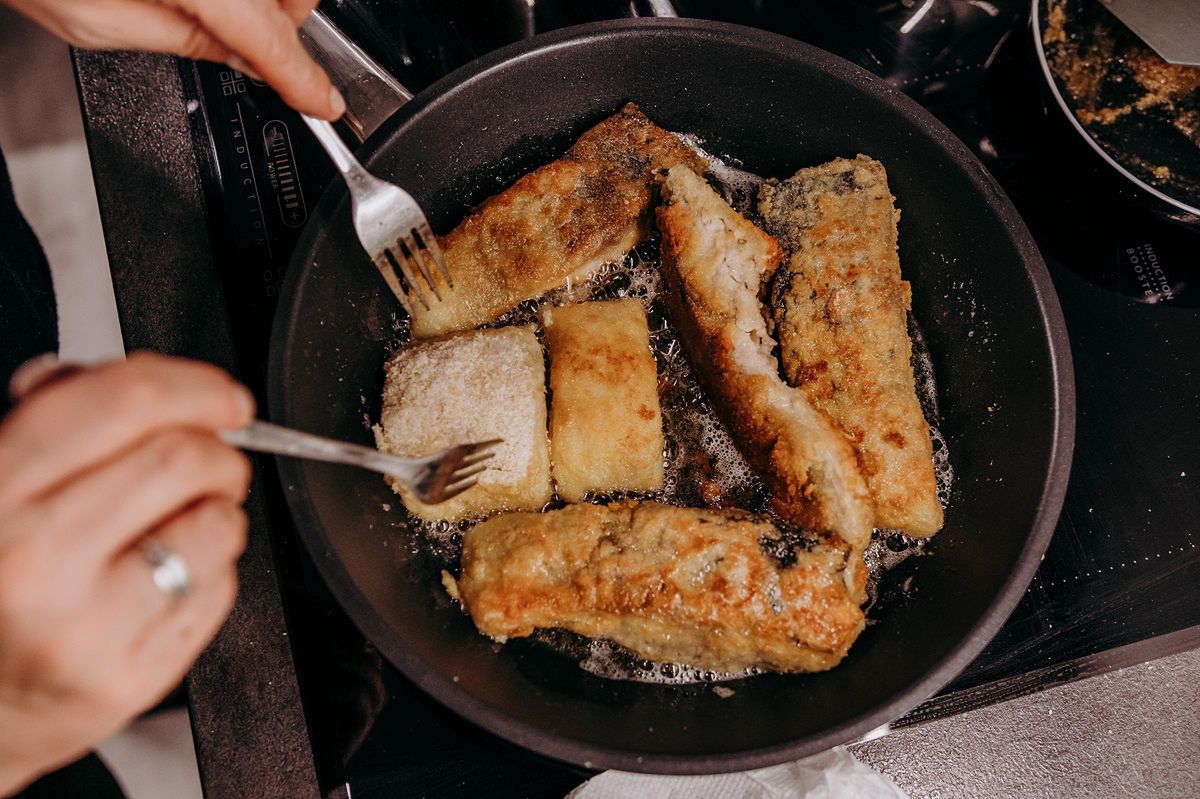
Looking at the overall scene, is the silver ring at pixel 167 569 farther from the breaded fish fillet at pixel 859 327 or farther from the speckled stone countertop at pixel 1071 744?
the speckled stone countertop at pixel 1071 744

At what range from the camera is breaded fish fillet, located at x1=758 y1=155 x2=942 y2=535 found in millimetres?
1377

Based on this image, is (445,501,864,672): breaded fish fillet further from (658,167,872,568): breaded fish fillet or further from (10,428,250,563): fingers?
(10,428,250,563): fingers

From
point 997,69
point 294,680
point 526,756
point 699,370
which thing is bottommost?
point 526,756

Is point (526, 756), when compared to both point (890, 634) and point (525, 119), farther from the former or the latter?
point (525, 119)

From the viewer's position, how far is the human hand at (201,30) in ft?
3.16

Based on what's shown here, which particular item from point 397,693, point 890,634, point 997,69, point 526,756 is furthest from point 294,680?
point 997,69

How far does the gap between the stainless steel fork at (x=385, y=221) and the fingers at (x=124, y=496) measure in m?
0.63

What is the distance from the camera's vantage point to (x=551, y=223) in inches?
59.4

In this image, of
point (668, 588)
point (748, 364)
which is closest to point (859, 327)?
point (748, 364)

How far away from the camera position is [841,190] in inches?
58.1

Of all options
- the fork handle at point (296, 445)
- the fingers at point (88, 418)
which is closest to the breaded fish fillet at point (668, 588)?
the fork handle at point (296, 445)

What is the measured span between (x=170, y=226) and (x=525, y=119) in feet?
2.37

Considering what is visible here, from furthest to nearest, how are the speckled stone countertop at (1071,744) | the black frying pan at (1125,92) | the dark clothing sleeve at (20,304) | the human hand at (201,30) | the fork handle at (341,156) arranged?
1. the dark clothing sleeve at (20,304)
2. the black frying pan at (1125,92)
3. the speckled stone countertop at (1071,744)
4. the fork handle at (341,156)
5. the human hand at (201,30)

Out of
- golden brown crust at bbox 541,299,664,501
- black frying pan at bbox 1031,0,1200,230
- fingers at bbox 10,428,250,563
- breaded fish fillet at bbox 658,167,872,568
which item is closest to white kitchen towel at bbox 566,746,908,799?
breaded fish fillet at bbox 658,167,872,568
